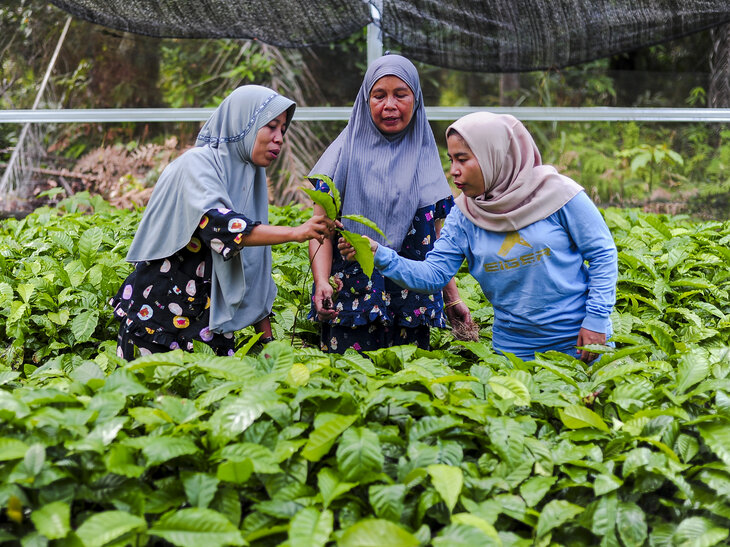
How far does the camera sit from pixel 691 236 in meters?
4.63

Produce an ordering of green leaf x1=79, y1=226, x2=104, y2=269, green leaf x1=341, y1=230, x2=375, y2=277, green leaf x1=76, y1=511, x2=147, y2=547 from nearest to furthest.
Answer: green leaf x1=76, y1=511, x2=147, y2=547 → green leaf x1=341, y1=230, x2=375, y2=277 → green leaf x1=79, y1=226, x2=104, y2=269

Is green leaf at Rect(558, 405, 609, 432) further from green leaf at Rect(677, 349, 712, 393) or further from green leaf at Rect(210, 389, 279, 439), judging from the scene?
green leaf at Rect(210, 389, 279, 439)

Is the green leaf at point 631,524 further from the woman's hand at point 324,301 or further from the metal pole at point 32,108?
the metal pole at point 32,108

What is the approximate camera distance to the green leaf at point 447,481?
158 cm

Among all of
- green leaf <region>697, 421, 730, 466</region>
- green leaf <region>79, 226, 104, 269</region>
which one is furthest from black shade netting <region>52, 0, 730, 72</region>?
green leaf <region>697, 421, 730, 466</region>

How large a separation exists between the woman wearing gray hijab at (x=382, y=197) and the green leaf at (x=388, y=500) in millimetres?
1372

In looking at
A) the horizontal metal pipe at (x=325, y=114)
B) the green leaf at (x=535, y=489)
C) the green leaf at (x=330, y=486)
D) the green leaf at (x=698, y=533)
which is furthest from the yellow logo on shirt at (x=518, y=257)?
the horizontal metal pipe at (x=325, y=114)

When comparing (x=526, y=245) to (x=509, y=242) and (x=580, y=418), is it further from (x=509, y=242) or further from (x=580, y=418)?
(x=580, y=418)

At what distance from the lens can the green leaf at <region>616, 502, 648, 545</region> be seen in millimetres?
1630

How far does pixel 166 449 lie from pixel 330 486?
1.22 feet

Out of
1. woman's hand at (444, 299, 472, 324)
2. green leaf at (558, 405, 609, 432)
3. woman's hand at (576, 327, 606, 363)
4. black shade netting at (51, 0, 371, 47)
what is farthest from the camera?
black shade netting at (51, 0, 371, 47)

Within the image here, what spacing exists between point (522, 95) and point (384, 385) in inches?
296

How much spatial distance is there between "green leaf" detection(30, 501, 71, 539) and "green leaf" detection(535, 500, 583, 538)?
0.99m

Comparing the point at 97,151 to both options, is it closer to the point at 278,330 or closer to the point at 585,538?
the point at 278,330
